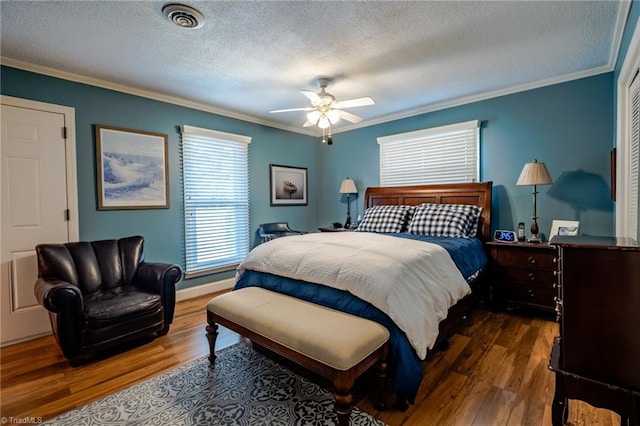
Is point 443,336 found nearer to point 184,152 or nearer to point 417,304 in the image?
point 417,304

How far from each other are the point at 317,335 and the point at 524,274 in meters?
2.66

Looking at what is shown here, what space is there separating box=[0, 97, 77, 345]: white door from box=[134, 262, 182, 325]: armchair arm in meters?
0.98

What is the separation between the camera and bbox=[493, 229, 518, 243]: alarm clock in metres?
3.42

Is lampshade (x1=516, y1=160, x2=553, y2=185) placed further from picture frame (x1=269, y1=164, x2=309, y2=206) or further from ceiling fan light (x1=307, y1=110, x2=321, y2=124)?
picture frame (x1=269, y1=164, x2=309, y2=206)

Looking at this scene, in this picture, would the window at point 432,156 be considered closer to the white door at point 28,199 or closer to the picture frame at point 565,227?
the picture frame at point 565,227

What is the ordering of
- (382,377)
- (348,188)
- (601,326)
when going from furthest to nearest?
(348,188)
(382,377)
(601,326)

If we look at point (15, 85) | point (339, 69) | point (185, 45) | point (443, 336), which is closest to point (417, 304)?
point (443, 336)

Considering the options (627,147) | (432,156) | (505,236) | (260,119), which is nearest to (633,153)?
(627,147)

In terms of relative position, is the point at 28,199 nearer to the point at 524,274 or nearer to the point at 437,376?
the point at 437,376

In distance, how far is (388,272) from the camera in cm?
193

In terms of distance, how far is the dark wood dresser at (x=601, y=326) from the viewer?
121 cm

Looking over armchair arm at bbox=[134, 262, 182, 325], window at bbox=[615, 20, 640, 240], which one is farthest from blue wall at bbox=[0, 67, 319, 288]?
window at bbox=[615, 20, 640, 240]

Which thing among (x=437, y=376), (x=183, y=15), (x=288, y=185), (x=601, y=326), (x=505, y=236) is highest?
(x=183, y=15)

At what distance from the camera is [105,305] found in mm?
2467
